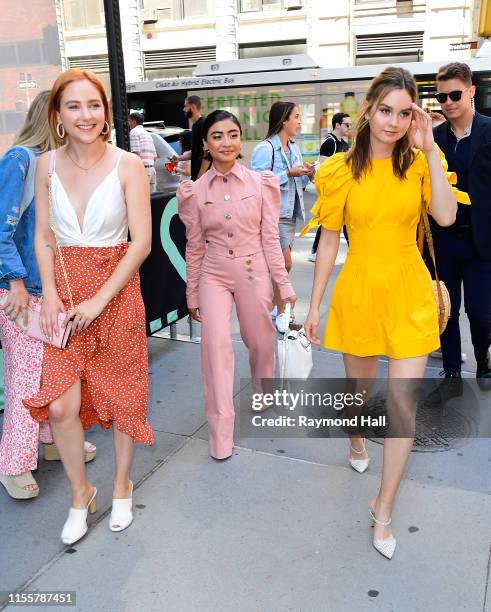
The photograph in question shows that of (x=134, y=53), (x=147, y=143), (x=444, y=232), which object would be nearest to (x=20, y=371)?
(x=444, y=232)

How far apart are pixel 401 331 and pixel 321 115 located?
48.3 ft

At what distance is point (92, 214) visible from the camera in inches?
111

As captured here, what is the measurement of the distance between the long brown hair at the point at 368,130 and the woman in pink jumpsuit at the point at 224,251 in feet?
3.15

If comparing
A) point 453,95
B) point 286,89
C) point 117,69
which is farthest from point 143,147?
point 286,89

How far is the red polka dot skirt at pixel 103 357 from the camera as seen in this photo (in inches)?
112

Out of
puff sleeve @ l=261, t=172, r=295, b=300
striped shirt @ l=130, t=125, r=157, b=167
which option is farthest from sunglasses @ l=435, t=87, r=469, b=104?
striped shirt @ l=130, t=125, r=157, b=167

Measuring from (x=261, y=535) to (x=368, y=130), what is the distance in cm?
189

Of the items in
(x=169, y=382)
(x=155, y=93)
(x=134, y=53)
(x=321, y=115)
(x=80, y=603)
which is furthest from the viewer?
(x=134, y=53)

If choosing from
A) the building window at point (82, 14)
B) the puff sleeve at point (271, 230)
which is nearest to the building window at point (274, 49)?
the building window at point (82, 14)

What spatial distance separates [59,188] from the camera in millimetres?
2816

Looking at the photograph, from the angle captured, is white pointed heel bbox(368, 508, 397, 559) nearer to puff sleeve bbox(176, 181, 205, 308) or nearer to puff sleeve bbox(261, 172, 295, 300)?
puff sleeve bbox(261, 172, 295, 300)

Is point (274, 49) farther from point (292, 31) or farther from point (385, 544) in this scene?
point (385, 544)

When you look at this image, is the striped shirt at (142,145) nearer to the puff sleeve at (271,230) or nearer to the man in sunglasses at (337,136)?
the man in sunglasses at (337,136)

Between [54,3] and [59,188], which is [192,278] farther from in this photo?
[54,3]
